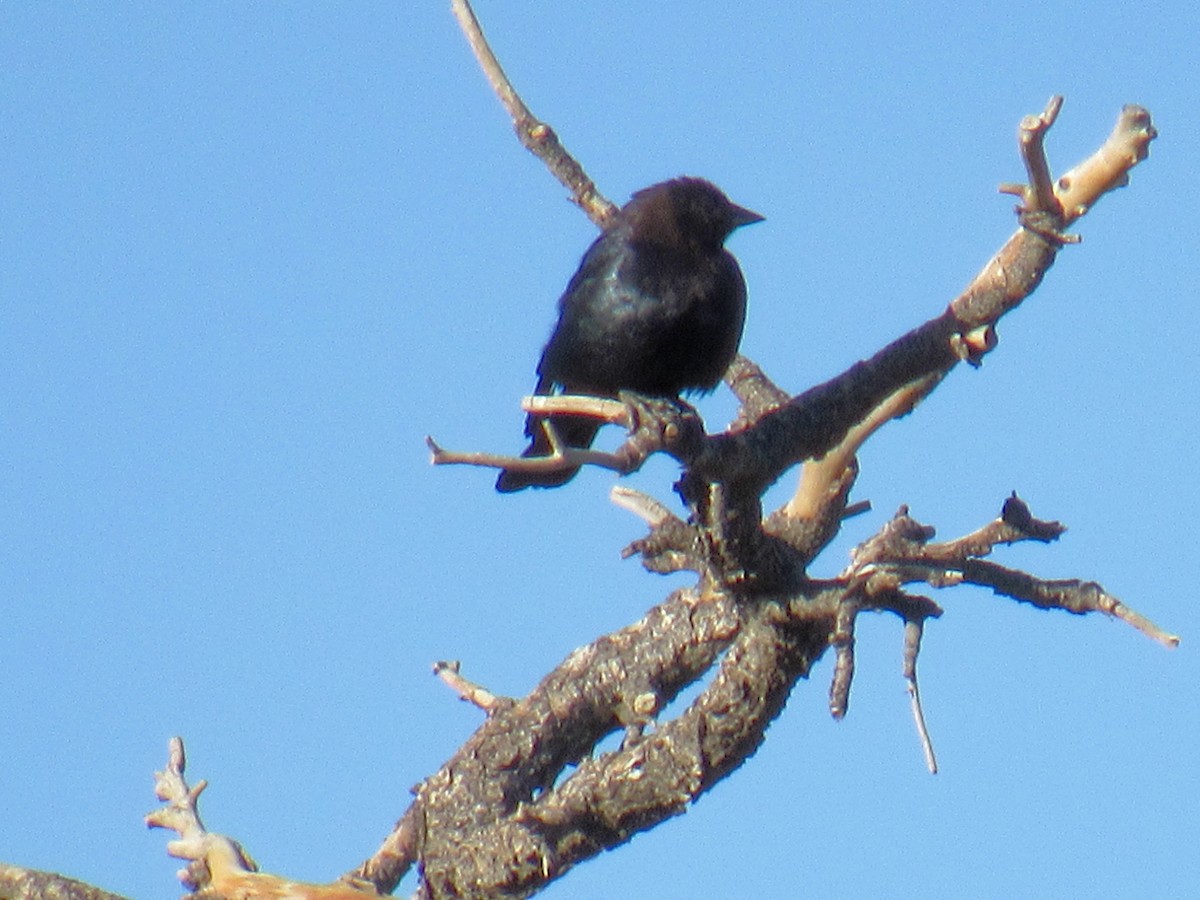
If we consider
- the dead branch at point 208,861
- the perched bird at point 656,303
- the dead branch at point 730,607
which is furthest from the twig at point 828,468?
the dead branch at point 208,861

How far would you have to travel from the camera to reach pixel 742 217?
6555mm

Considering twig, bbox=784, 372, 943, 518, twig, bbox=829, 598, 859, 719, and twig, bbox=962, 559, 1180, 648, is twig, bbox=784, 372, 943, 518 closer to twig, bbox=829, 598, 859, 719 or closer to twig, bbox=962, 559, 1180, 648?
twig, bbox=962, 559, 1180, 648

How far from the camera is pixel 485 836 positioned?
16.0ft

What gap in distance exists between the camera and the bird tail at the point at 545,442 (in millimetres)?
6535

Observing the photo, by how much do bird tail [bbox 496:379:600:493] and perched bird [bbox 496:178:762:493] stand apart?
3 centimetres

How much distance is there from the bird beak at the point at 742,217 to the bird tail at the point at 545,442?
3.29 ft

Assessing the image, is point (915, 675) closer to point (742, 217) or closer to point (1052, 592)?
point (1052, 592)

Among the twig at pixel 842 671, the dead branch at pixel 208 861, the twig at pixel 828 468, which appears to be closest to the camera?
the twig at pixel 842 671

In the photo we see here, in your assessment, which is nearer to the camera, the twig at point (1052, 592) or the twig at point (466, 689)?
the twig at point (1052, 592)

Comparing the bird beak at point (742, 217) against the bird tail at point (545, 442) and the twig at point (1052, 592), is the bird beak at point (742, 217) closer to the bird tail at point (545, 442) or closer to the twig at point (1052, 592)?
the bird tail at point (545, 442)

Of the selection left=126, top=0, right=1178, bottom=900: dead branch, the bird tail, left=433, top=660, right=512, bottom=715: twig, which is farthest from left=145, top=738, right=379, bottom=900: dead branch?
the bird tail

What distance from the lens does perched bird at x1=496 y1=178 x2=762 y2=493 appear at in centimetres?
605

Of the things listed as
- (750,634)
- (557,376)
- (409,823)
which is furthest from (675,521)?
(557,376)

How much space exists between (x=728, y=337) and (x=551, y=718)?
1.60m
